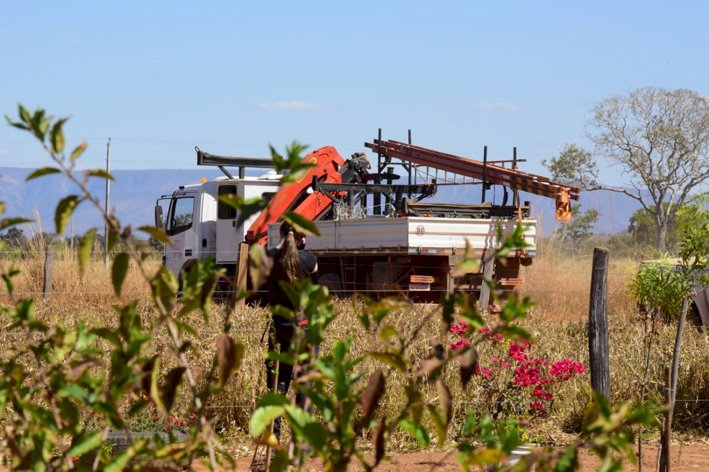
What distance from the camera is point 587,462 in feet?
25.0

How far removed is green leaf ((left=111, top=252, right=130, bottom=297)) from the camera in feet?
6.99

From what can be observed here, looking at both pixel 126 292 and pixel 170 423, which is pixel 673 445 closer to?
pixel 170 423

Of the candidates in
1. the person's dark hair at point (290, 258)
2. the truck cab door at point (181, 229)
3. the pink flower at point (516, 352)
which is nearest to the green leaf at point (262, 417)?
the person's dark hair at point (290, 258)

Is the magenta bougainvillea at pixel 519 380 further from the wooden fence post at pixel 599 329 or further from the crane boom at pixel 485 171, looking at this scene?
the crane boom at pixel 485 171

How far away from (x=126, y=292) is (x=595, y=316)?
8647mm

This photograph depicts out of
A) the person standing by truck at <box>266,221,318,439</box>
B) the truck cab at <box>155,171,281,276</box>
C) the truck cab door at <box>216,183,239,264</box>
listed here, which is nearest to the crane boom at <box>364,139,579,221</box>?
the truck cab at <box>155,171,281,276</box>

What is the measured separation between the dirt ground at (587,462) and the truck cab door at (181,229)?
12832 mm

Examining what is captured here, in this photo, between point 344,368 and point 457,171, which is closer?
point 344,368

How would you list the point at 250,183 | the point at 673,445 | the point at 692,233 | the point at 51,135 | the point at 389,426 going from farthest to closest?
the point at 250,183, the point at 673,445, the point at 692,233, the point at 389,426, the point at 51,135

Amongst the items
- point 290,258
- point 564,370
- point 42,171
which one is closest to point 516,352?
point 564,370

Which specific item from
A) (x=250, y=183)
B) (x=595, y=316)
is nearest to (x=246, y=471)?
(x=595, y=316)

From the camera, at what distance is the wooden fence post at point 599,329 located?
8523 mm

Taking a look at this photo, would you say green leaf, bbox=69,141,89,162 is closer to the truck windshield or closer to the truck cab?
the truck cab

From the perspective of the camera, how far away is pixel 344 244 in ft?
59.1
